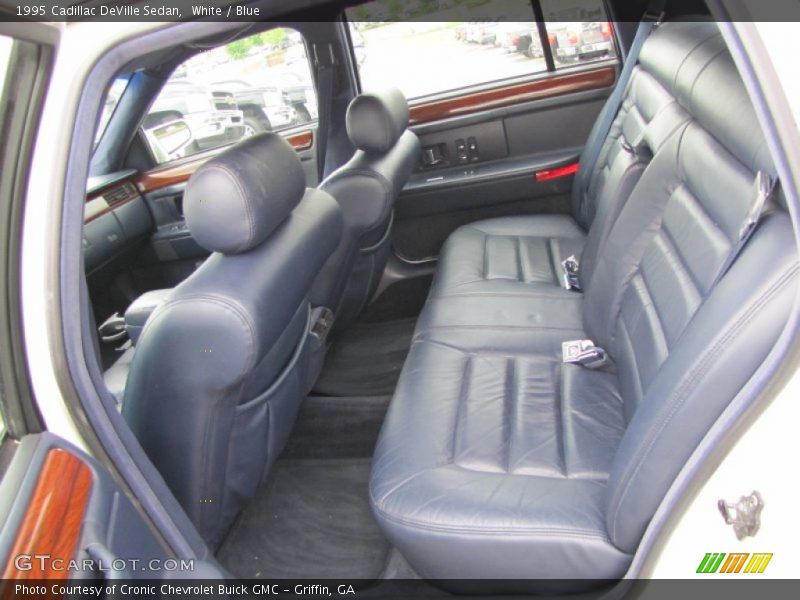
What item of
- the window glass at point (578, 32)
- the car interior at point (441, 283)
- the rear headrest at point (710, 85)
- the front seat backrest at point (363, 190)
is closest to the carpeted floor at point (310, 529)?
the car interior at point (441, 283)

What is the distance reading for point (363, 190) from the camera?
215 centimetres

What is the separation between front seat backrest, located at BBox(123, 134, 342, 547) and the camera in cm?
121

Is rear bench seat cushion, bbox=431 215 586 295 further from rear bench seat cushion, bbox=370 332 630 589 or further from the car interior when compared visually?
rear bench seat cushion, bbox=370 332 630 589

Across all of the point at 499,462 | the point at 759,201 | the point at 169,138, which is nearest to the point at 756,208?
the point at 759,201

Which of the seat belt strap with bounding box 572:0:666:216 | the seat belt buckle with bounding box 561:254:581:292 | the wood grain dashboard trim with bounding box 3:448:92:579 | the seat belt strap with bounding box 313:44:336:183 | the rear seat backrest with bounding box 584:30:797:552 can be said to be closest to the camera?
the wood grain dashboard trim with bounding box 3:448:92:579

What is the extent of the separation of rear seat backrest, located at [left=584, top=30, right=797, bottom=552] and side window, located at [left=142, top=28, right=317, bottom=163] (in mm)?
1731

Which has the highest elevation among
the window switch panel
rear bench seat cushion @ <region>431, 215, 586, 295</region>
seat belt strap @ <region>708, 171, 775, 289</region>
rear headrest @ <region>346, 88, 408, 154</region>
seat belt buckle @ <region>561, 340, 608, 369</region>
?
seat belt strap @ <region>708, 171, 775, 289</region>

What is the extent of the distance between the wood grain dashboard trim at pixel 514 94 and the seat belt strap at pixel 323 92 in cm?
38

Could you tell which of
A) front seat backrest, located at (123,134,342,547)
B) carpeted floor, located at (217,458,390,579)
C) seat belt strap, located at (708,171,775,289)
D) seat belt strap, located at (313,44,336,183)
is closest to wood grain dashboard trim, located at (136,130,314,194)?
seat belt strap, located at (313,44,336,183)

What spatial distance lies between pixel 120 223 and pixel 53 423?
198 centimetres

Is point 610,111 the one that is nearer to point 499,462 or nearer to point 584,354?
point 584,354

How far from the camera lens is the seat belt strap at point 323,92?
295cm

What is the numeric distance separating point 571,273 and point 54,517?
1799mm

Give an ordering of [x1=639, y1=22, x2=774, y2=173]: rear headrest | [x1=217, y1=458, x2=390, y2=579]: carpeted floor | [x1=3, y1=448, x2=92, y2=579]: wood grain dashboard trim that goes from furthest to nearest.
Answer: [x1=217, y1=458, x2=390, y2=579]: carpeted floor
[x1=639, y1=22, x2=774, y2=173]: rear headrest
[x1=3, y1=448, x2=92, y2=579]: wood grain dashboard trim
